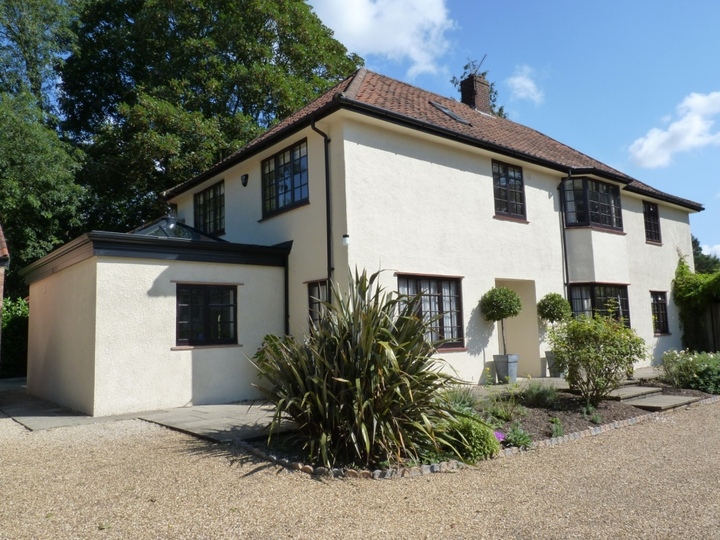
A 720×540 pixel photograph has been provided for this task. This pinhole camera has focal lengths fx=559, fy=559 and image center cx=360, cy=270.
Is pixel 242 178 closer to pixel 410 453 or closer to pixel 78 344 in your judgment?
pixel 78 344

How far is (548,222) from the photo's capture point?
14.5m

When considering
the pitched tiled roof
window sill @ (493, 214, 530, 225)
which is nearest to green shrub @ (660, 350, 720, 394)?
window sill @ (493, 214, 530, 225)

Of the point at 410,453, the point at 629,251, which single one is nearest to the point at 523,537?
the point at 410,453

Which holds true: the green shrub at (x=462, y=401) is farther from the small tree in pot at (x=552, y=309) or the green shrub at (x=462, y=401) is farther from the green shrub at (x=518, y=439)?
the small tree in pot at (x=552, y=309)

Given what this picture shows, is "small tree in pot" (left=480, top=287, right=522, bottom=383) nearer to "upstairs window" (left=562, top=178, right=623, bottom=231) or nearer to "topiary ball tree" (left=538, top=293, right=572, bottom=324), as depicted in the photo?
"topiary ball tree" (left=538, top=293, right=572, bottom=324)

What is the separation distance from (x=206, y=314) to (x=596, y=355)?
6969 millimetres

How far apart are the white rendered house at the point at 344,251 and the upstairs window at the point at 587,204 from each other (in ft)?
0.14

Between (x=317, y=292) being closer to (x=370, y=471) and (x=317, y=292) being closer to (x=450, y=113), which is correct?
(x=370, y=471)

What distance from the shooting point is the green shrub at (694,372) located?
1124 centimetres

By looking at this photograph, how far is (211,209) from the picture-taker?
50.9 ft

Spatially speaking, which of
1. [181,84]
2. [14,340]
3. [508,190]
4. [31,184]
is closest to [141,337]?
[508,190]

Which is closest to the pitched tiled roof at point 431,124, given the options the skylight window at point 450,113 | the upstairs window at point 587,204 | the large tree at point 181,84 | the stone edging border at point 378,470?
the skylight window at point 450,113

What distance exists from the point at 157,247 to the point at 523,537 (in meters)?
7.99

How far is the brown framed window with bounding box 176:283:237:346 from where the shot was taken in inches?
409
